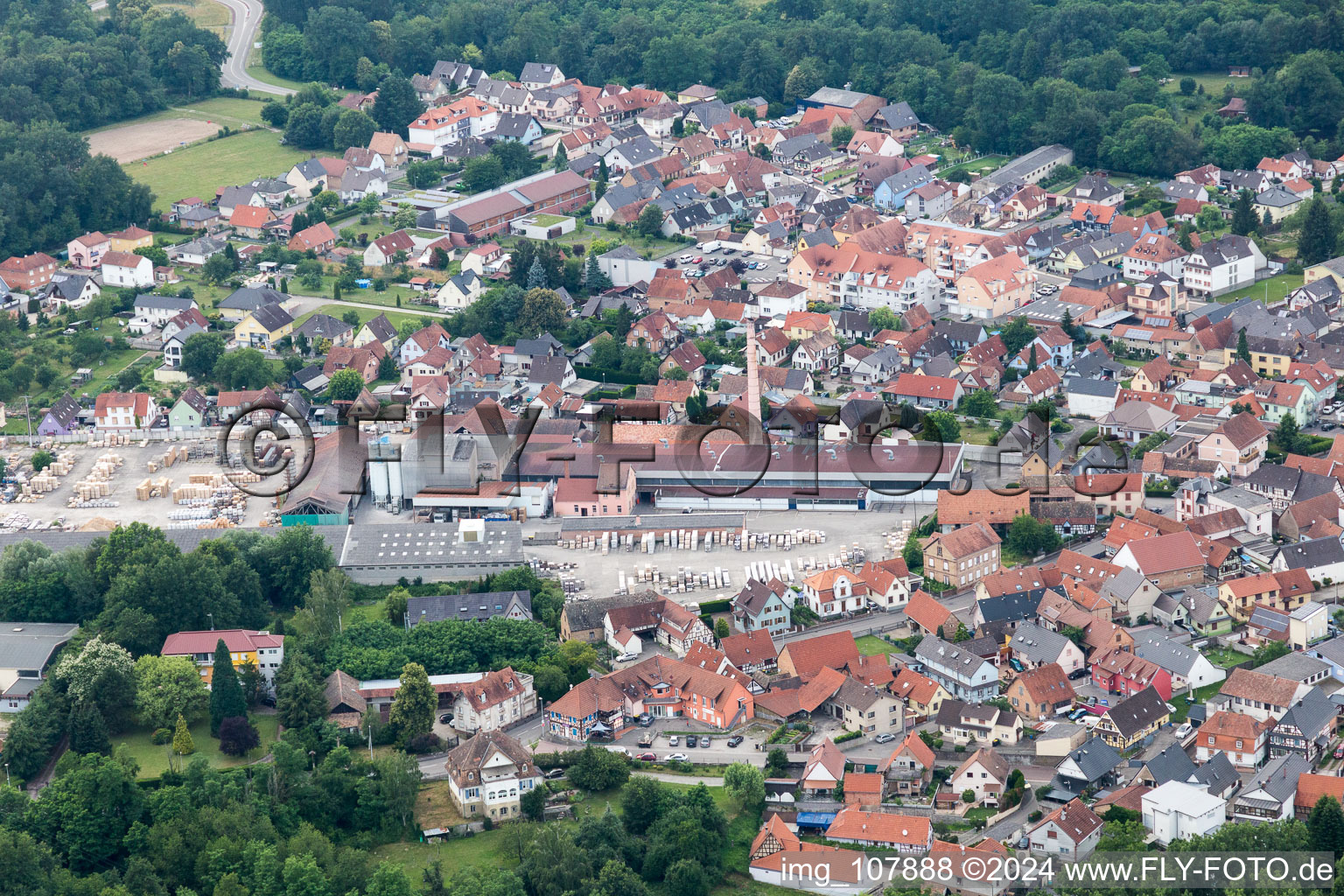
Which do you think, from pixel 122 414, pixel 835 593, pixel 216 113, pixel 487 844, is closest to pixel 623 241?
pixel 122 414

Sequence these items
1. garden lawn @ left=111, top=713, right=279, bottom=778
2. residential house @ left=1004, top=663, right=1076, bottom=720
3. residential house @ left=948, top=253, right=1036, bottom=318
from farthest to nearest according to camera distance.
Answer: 1. residential house @ left=948, top=253, right=1036, bottom=318
2. residential house @ left=1004, top=663, right=1076, bottom=720
3. garden lawn @ left=111, top=713, right=279, bottom=778

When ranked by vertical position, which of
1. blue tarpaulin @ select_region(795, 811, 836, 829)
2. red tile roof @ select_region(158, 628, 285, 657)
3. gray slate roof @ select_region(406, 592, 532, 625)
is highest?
gray slate roof @ select_region(406, 592, 532, 625)

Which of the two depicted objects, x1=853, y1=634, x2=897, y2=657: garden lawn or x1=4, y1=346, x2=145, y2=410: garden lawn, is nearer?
x1=853, y1=634, x2=897, y2=657: garden lawn

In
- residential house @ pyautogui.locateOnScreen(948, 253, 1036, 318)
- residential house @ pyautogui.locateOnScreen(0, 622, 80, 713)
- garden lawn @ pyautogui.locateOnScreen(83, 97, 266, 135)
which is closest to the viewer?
residential house @ pyautogui.locateOnScreen(0, 622, 80, 713)

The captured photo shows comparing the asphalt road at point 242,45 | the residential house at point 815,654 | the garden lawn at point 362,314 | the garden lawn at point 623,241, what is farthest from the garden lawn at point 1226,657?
the asphalt road at point 242,45

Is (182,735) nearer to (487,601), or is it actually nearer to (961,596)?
(487,601)

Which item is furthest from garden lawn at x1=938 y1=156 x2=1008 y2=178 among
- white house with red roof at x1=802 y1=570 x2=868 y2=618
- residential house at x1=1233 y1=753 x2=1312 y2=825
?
residential house at x1=1233 y1=753 x2=1312 y2=825

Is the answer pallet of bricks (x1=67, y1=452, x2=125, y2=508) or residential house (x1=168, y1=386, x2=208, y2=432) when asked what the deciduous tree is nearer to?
pallet of bricks (x1=67, y1=452, x2=125, y2=508)
